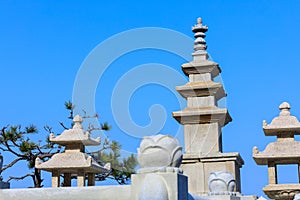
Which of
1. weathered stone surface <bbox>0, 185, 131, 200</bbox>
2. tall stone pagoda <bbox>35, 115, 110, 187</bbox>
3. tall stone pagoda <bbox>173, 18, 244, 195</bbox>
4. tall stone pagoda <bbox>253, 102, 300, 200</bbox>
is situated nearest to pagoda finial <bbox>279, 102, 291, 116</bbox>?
tall stone pagoda <bbox>253, 102, 300, 200</bbox>

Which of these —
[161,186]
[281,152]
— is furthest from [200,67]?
[161,186]

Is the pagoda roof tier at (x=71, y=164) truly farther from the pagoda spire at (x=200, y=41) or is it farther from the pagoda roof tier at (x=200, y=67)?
the pagoda spire at (x=200, y=41)

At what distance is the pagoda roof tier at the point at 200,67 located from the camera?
13.1m

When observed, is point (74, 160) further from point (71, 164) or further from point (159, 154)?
point (159, 154)

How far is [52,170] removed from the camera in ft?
40.9

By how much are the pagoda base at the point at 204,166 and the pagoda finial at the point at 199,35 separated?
2.93 m

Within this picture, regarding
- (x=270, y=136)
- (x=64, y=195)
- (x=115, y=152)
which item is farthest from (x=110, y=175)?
(x=64, y=195)

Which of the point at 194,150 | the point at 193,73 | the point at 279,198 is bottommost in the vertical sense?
the point at 279,198

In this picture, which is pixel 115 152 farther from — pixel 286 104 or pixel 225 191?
pixel 225 191

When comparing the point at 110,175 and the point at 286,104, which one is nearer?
the point at 286,104

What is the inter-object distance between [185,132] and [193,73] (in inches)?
60.2

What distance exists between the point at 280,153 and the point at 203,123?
6.17 feet

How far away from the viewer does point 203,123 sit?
12.5 metres

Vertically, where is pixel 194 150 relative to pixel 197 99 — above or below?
below
